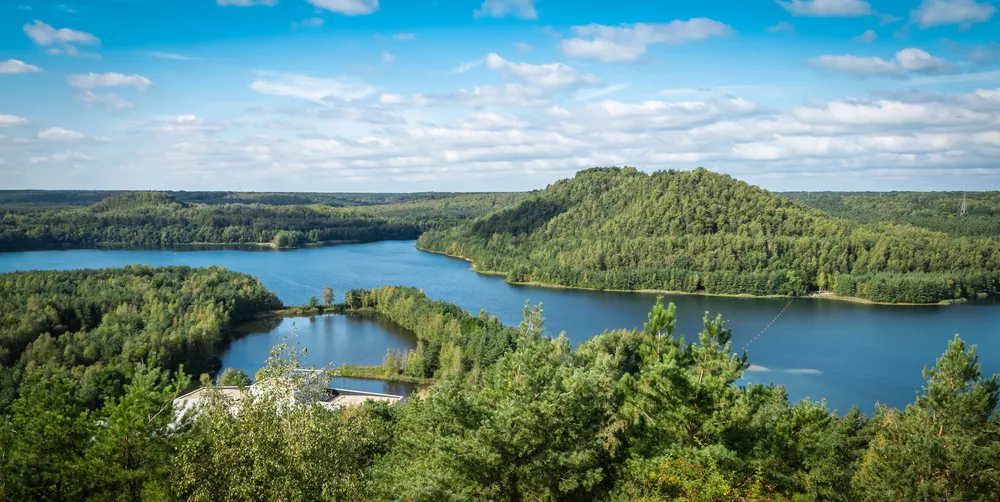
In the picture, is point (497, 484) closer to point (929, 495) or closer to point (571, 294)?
point (929, 495)

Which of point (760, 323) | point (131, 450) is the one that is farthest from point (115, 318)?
point (760, 323)

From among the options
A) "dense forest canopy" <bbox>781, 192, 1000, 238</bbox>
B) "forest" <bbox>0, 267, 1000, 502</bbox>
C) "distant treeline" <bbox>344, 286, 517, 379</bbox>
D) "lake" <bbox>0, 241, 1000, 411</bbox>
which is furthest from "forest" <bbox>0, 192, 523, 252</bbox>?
"forest" <bbox>0, 267, 1000, 502</bbox>

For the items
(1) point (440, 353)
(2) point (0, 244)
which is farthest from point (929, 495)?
(2) point (0, 244)

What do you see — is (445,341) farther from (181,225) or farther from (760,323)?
(181,225)

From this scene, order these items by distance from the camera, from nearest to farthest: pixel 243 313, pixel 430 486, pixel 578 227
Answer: pixel 430 486, pixel 243 313, pixel 578 227

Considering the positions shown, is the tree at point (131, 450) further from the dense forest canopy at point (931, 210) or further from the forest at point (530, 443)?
the dense forest canopy at point (931, 210)

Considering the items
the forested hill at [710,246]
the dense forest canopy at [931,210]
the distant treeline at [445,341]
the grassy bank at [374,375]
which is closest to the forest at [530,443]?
the distant treeline at [445,341]
